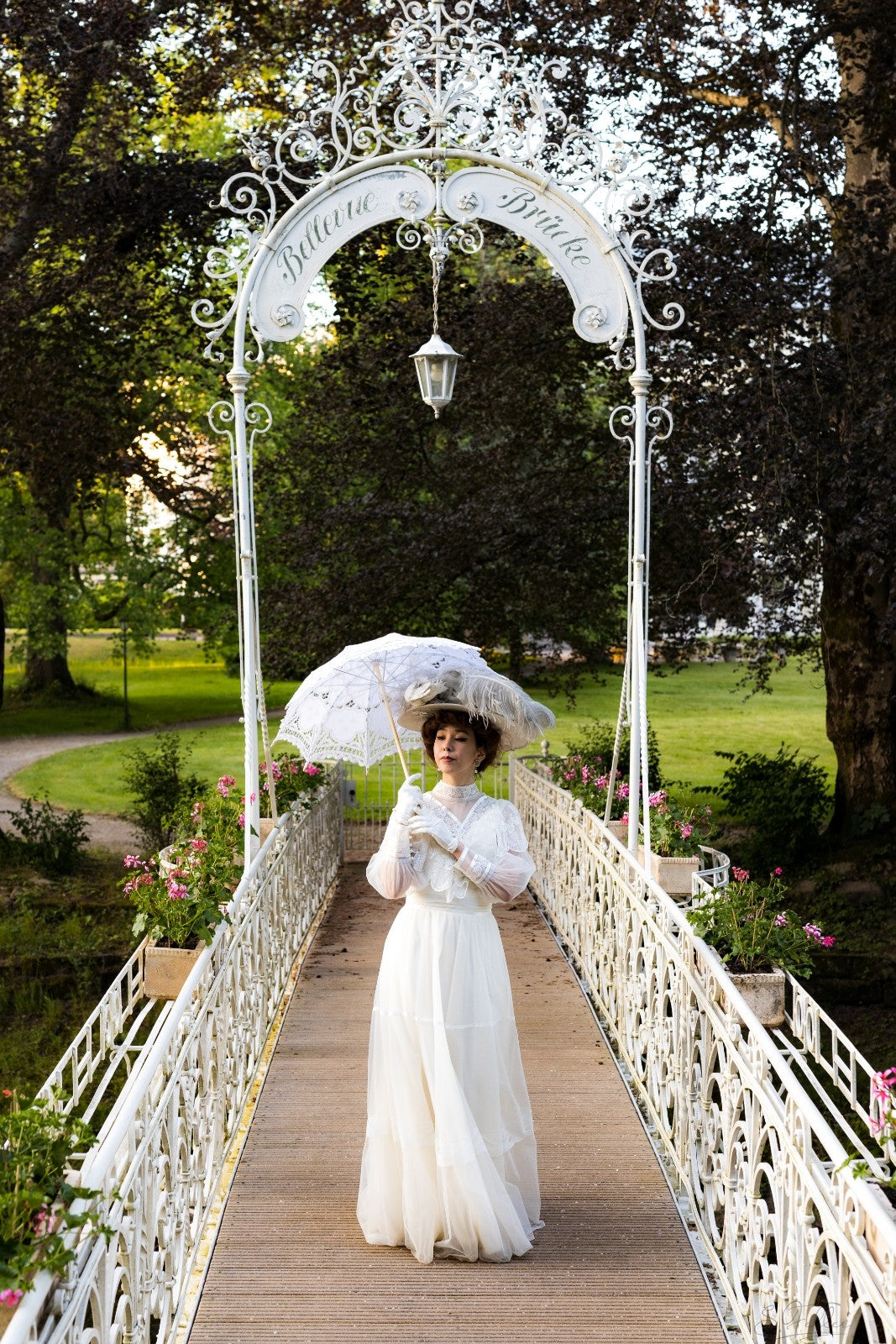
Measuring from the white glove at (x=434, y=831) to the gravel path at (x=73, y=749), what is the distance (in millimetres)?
13044

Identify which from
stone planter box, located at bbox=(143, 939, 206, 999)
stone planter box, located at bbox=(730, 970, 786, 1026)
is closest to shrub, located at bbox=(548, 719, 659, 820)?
stone planter box, located at bbox=(730, 970, 786, 1026)

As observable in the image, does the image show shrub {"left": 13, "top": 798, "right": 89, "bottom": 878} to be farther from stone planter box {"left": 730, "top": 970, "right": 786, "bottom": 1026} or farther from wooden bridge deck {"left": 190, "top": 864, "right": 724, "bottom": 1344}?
stone planter box {"left": 730, "top": 970, "right": 786, "bottom": 1026}

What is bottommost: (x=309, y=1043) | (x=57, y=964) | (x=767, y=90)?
(x=57, y=964)

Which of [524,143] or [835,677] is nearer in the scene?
[524,143]

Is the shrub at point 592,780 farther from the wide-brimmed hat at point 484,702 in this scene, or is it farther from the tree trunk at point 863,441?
the wide-brimmed hat at point 484,702

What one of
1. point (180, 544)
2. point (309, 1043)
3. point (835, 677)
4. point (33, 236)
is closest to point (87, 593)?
point (180, 544)

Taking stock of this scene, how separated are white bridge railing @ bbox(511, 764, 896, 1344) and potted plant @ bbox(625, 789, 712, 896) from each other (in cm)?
38

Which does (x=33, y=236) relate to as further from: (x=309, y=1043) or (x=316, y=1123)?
(x=316, y=1123)

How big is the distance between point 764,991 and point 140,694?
3268cm

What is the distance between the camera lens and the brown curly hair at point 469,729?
504 cm

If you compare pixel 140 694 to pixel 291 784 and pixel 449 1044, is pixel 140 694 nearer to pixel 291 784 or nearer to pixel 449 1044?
pixel 291 784

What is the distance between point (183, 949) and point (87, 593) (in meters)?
22.7

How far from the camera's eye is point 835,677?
1534 cm

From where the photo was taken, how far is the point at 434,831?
189 inches
